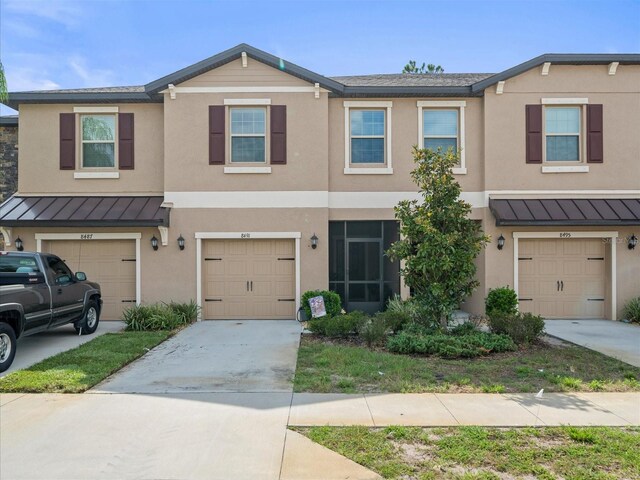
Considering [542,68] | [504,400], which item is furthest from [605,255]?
[504,400]

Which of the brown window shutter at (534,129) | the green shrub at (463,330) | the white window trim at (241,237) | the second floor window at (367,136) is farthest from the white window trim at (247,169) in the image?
the brown window shutter at (534,129)

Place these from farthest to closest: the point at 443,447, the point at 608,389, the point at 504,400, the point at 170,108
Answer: the point at 170,108 → the point at 608,389 → the point at 504,400 → the point at 443,447

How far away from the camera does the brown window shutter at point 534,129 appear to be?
12.8 metres

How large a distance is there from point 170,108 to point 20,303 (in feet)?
22.5

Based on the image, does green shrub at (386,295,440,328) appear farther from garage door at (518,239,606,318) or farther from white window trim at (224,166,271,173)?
white window trim at (224,166,271,173)

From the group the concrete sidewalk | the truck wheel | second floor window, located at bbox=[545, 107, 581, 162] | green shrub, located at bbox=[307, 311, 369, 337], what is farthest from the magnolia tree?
the truck wheel

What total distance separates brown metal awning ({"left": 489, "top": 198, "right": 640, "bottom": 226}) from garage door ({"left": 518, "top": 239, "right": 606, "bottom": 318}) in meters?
0.96

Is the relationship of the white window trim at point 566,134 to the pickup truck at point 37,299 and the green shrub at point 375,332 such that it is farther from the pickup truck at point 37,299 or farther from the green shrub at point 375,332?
the pickup truck at point 37,299

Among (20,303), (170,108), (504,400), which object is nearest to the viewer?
(504,400)

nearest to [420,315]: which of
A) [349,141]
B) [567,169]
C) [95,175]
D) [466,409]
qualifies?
[466,409]

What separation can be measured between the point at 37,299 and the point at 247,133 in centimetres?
687

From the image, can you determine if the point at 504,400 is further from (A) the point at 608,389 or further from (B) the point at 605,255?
(B) the point at 605,255

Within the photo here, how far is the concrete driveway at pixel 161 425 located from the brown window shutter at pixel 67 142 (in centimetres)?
770

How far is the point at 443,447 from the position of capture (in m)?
4.66
